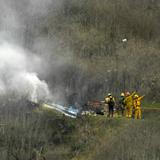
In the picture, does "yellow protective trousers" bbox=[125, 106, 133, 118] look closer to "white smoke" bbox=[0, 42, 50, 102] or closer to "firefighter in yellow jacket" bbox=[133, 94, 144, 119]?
"firefighter in yellow jacket" bbox=[133, 94, 144, 119]

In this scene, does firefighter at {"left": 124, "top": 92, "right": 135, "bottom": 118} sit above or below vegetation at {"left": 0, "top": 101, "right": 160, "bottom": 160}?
above

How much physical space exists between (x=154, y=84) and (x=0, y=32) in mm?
18582

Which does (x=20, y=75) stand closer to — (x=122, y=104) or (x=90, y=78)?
(x=90, y=78)

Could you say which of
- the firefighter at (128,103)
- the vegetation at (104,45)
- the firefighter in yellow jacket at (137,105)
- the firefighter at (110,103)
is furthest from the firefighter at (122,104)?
the vegetation at (104,45)

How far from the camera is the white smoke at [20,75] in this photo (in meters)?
53.3

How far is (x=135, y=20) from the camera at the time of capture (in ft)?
216

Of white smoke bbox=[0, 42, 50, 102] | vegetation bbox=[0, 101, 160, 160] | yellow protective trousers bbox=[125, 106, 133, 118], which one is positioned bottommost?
vegetation bbox=[0, 101, 160, 160]

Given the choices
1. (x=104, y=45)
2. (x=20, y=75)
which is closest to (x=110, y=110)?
(x=20, y=75)

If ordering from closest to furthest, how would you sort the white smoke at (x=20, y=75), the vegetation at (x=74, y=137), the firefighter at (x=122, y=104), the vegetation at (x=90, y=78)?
the vegetation at (x=74, y=137)
the vegetation at (x=90, y=78)
the firefighter at (x=122, y=104)
the white smoke at (x=20, y=75)

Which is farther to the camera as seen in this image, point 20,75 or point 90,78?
point 90,78

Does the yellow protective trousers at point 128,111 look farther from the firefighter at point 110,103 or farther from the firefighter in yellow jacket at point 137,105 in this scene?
the firefighter at point 110,103

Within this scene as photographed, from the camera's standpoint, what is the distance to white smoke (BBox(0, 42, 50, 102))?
5334 centimetres

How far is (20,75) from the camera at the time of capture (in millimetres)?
56406

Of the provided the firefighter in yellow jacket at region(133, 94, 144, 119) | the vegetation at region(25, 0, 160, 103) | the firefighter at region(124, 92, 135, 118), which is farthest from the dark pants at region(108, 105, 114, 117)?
the vegetation at region(25, 0, 160, 103)
